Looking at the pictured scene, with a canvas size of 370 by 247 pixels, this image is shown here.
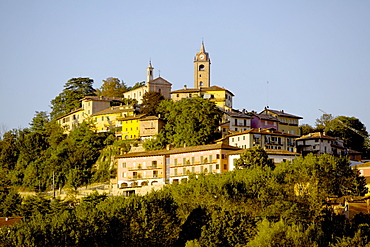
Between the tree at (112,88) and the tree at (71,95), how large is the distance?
2.63 metres

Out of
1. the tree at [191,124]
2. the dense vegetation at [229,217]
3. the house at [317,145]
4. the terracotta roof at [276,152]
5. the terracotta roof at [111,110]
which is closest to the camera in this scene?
the dense vegetation at [229,217]

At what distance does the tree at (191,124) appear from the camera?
8381 cm

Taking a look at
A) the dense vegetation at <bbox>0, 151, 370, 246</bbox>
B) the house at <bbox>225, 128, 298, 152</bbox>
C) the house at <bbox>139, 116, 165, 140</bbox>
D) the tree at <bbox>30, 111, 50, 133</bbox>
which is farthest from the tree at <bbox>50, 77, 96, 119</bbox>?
the dense vegetation at <bbox>0, 151, 370, 246</bbox>

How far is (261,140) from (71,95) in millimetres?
44832

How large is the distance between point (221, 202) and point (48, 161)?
39.2 m

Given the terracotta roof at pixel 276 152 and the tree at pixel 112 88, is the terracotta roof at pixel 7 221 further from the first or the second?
the tree at pixel 112 88

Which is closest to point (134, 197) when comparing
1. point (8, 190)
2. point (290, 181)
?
point (290, 181)

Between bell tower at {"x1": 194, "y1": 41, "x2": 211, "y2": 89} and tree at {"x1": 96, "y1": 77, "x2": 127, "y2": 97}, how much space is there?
48.5 feet

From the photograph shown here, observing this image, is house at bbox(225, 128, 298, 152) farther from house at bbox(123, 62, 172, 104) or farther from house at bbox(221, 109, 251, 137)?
house at bbox(123, 62, 172, 104)

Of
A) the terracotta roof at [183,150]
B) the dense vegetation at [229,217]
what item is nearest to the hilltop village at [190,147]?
the terracotta roof at [183,150]

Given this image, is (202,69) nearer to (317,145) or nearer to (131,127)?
(131,127)

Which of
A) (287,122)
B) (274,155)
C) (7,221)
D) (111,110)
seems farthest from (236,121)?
(7,221)

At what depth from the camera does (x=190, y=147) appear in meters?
81.4

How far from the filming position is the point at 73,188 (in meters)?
87.1
